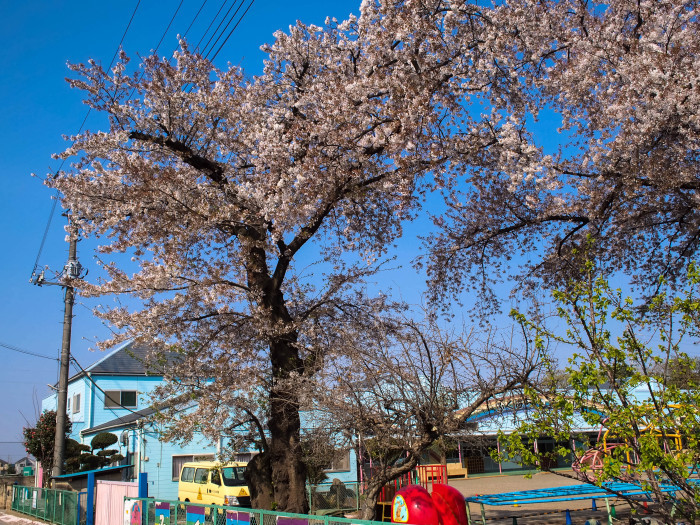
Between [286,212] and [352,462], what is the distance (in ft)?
55.2

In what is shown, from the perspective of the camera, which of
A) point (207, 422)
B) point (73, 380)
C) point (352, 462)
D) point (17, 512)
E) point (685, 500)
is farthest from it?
point (73, 380)

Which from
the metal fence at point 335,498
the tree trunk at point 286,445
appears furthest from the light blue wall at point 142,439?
the tree trunk at point 286,445

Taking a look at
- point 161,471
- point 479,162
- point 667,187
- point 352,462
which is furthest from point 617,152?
point 161,471

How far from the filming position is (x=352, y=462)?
26.0 m

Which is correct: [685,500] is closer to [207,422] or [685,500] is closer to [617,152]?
[617,152]

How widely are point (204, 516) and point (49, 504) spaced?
1169cm

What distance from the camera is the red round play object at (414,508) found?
30.5 feet

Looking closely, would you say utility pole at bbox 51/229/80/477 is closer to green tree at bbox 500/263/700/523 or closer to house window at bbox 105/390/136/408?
house window at bbox 105/390/136/408

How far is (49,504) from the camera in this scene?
19.1 metres

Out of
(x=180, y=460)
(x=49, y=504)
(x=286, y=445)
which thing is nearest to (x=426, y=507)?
(x=286, y=445)

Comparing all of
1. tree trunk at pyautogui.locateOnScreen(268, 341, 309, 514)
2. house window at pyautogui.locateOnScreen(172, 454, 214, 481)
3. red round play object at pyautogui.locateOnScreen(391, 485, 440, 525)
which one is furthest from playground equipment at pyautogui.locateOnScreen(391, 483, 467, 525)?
house window at pyautogui.locateOnScreen(172, 454, 214, 481)

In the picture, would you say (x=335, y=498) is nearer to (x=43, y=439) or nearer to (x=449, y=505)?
(x=449, y=505)

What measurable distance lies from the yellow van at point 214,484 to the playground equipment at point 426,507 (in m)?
8.53

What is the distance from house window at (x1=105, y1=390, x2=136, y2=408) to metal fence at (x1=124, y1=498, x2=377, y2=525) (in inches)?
824
